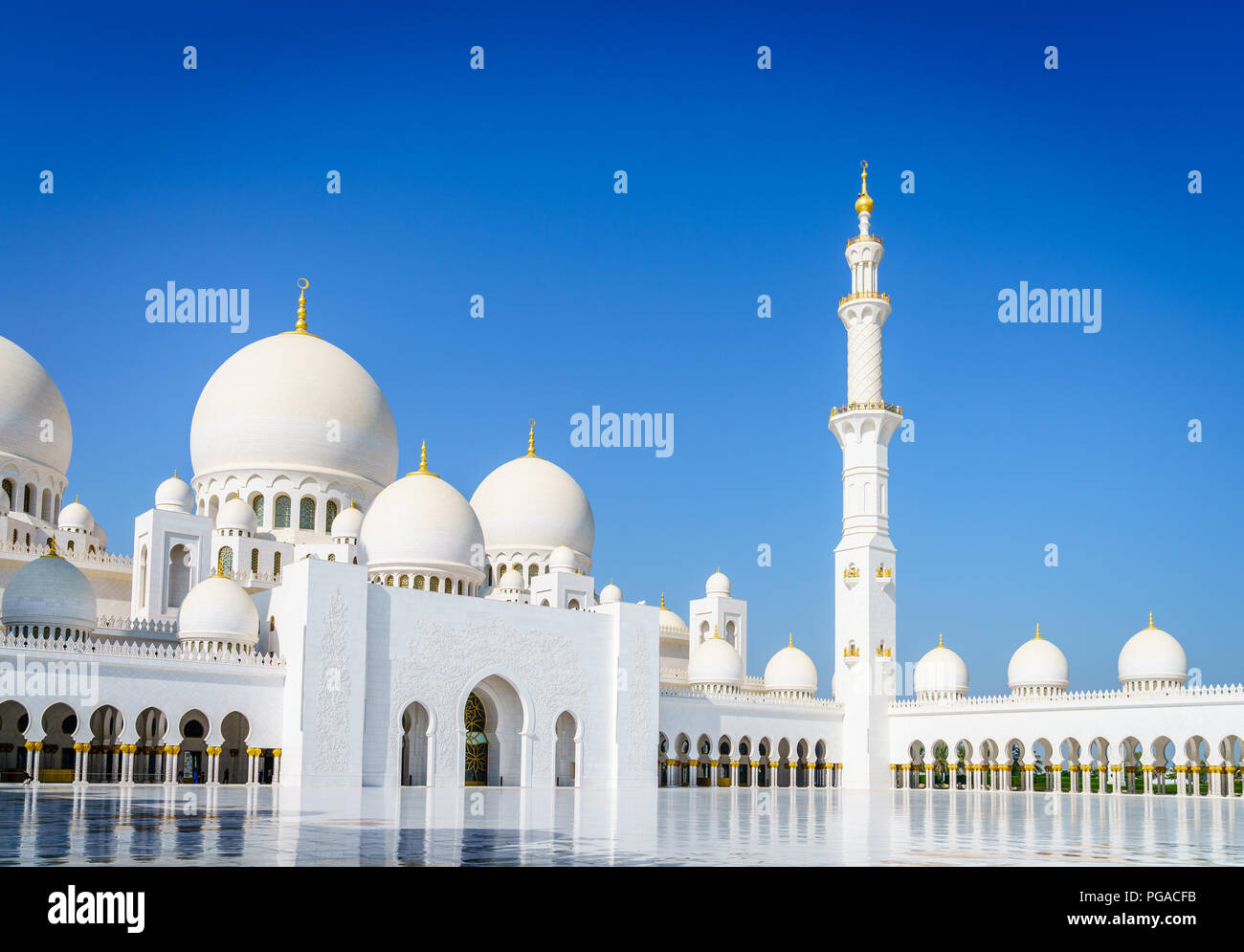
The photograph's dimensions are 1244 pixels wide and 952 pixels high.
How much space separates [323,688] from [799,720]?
14271 millimetres

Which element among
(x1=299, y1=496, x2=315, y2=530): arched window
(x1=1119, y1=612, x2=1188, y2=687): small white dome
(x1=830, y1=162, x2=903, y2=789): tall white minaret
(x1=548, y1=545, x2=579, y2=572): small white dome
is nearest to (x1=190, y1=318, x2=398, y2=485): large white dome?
(x1=299, y1=496, x2=315, y2=530): arched window

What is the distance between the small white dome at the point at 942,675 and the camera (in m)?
33.0

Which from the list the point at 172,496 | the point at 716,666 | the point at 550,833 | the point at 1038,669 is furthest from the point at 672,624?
the point at 550,833

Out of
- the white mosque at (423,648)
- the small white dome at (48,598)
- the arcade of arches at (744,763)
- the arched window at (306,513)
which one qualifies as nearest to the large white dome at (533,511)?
the white mosque at (423,648)

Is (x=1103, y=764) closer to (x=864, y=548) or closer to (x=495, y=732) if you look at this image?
(x=864, y=548)

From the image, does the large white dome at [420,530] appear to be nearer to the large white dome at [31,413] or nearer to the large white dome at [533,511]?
the large white dome at [533,511]

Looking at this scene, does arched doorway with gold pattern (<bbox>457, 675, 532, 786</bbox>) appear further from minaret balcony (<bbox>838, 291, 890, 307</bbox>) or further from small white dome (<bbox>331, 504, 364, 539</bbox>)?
minaret balcony (<bbox>838, 291, 890, 307</bbox>)

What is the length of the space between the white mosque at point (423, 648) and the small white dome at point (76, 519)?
81 millimetres

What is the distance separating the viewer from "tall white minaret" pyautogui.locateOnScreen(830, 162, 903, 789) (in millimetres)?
31781

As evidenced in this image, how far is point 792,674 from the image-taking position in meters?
34.4

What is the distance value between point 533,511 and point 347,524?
22.6 ft
